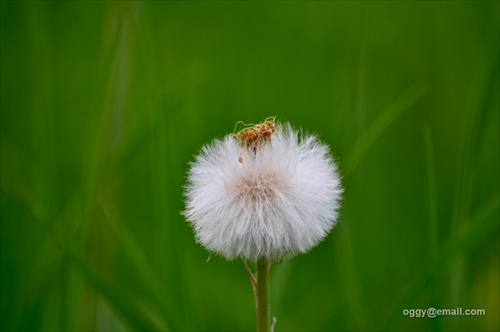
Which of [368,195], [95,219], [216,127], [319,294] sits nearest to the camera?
[95,219]

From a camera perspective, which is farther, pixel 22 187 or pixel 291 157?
pixel 22 187

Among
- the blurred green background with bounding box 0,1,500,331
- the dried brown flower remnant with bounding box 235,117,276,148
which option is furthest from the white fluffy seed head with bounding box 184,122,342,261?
the blurred green background with bounding box 0,1,500,331

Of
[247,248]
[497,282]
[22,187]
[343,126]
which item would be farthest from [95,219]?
[497,282]

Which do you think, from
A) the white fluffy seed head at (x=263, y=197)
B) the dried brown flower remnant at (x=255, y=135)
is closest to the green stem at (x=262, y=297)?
the white fluffy seed head at (x=263, y=197)

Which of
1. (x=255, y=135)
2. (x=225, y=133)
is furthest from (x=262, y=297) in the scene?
(x=225, y=133)

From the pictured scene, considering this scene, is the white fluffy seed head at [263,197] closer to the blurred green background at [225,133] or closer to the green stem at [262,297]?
the green stem at [262,297]

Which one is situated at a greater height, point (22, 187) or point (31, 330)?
point (22, 187)

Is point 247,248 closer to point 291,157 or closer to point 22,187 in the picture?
point 291,157
